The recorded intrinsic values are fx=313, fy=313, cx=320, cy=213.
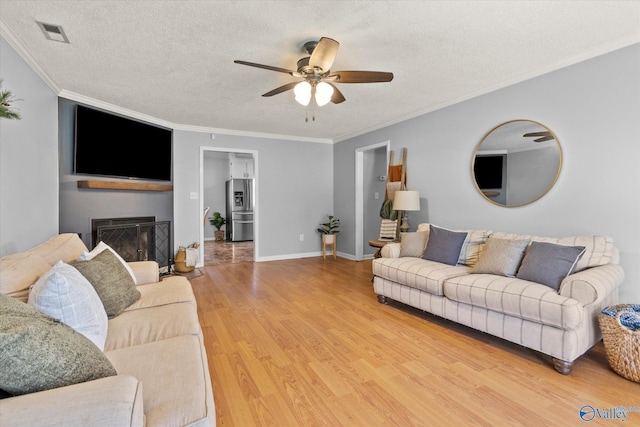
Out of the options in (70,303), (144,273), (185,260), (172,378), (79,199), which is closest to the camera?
(172,378)

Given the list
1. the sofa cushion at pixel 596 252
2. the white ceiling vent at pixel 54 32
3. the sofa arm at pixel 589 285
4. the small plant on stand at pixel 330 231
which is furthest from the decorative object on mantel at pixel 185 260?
the sofa cushion at pixel 596 252

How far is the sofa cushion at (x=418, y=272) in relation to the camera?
111 inches

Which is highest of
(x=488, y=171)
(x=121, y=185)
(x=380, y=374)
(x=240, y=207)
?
(x=488, y=171)

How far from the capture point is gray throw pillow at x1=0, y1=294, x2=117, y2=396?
0.84 m

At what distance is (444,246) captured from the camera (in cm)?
326

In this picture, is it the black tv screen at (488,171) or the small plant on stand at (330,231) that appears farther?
the small plant on stand at (330,231)

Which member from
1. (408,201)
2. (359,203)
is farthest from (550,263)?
(359,203)

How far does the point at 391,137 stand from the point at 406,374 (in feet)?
11.9

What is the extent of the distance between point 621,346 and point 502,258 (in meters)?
0.90

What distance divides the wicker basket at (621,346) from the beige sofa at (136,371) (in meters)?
2.42

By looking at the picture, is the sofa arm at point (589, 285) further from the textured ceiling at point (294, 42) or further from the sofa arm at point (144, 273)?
the sofa arm at point (144, 273)

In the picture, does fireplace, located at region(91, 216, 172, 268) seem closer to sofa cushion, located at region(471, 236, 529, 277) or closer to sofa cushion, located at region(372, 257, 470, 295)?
sofa cushion, located at region(372, 257, 470, 295)

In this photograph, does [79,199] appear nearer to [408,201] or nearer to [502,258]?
[408,201]

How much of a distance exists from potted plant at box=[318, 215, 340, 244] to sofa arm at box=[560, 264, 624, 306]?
418 centimetres
